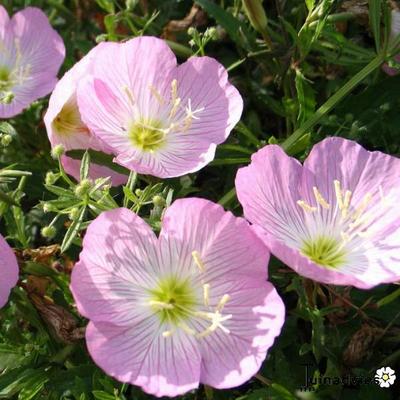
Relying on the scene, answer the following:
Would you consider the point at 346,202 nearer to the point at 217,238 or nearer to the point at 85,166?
the point at 217,238

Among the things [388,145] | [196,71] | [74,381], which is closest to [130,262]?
[74,381]

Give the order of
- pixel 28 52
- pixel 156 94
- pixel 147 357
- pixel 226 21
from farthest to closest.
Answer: pixel 28 52
pixel 226 21
pixel 156 94
pixel 147 357

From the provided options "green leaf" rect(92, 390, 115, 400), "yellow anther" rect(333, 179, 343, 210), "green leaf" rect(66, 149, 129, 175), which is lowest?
"green leaf" rect(92, 390, 115, 400)

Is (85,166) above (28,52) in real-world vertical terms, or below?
above

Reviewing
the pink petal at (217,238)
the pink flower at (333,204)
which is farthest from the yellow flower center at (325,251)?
the pink petal at (217,238)

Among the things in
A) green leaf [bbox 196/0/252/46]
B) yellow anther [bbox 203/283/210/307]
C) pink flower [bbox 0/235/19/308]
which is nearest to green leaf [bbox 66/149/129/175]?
pink flower [bbox 0/235/19/308]

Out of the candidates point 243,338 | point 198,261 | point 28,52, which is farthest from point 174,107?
point 28,52

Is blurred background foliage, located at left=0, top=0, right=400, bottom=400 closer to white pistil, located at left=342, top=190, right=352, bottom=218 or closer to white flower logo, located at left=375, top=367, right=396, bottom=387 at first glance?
white flower logo, located at left=375, top=367, right=396, bottom=387

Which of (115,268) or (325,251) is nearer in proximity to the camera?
(115,268)
